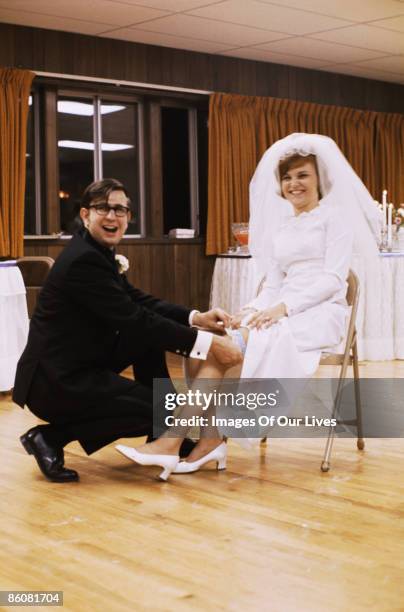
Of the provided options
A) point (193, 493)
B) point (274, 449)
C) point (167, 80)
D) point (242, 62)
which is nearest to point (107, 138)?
point (167, 80)

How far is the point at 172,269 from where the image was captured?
8375mm

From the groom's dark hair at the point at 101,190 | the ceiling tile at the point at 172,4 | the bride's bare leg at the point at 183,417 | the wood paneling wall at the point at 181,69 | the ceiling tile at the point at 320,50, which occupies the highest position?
the ceiling tile at the point at 172,4

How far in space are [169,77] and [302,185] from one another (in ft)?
15.5

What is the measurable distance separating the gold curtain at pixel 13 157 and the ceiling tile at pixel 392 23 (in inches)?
112

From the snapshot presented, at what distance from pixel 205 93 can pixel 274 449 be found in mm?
5116

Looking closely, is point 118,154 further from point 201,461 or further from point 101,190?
point 201,461

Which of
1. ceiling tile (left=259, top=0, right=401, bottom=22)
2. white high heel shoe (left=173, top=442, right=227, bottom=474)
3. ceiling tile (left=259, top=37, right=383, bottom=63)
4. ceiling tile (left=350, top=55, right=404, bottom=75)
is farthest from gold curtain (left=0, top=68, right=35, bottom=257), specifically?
white high heel shoe (left=173, top=442, right=227, bottom=474)

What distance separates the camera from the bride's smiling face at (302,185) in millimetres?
3756

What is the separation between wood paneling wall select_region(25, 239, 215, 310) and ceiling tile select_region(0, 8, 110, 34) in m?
1.79

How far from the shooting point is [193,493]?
3266mm

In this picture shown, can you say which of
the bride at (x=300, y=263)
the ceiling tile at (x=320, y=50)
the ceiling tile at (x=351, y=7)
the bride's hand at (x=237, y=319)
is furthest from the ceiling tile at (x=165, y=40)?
the bride's hand at (x=237, y=319)

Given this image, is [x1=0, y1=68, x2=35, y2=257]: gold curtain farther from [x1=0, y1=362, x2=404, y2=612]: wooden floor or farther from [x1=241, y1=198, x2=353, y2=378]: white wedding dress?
[x1=241, y1=198, x2=353, y2=378]: white wedding dress

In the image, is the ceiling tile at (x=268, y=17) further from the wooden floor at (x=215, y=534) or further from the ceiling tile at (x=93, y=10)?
the wooden floor at (x=215, y=534)

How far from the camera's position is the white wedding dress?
3570 millimetres
